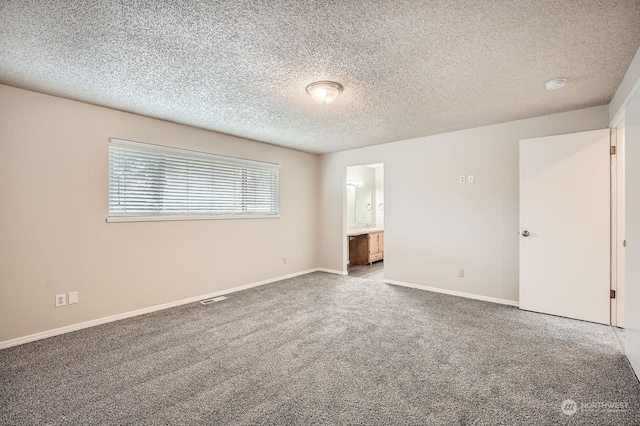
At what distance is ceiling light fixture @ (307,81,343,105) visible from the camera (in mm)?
2627

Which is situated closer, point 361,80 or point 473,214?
point 361,80

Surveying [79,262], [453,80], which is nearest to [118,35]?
[79,262]

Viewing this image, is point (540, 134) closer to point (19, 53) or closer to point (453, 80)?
point (453, 80)

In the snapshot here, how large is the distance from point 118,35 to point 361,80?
1.82m

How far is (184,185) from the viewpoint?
158 inches

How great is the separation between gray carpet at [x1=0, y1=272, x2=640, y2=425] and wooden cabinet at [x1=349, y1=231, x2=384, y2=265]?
302cm

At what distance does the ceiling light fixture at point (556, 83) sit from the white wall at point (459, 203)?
1.07 m

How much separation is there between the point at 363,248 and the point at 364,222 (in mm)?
1265

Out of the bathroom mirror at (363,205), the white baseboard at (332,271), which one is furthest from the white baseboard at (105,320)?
the bathroom mirror at (363,205)

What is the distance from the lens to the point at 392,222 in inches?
195

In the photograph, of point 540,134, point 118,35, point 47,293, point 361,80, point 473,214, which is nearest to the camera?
point 118,35

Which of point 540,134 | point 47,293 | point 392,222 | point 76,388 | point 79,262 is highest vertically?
point 540,134

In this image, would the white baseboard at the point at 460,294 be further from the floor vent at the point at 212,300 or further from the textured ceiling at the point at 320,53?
the floor vent at the point at 212,300

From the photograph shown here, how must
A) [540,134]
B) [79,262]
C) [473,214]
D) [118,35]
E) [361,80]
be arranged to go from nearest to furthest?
[118,35] < [361,80] < [79,262] < [540,134] < [473,214]
